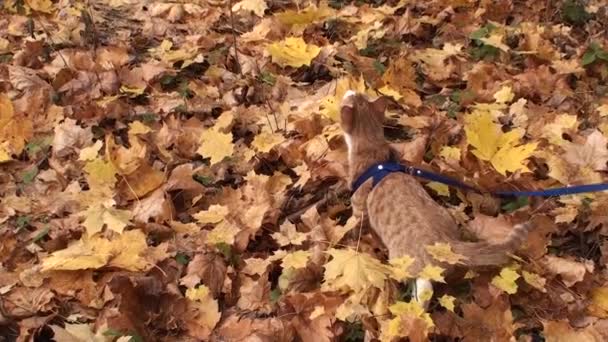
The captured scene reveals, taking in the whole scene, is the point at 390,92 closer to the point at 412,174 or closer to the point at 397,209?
the point at 412,174

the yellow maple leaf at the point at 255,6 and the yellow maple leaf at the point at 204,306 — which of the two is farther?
the yellow maple leaf at the point at 255,6

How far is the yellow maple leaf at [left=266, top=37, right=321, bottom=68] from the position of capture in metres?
4.83

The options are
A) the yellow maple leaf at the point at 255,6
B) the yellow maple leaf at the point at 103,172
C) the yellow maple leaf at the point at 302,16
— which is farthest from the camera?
the yellow maple leaf at the point at 255,6

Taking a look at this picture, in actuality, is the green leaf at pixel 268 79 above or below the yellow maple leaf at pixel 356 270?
below

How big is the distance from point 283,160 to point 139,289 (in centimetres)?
145

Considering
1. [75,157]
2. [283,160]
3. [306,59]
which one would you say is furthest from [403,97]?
[75,157]

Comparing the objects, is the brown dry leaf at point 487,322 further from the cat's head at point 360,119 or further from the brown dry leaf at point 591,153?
the brown dry leaf at point 591,153

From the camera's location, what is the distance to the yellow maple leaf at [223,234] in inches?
139

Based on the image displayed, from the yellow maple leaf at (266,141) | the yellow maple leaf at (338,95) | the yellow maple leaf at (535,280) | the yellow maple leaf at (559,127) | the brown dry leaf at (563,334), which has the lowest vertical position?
the brown dry leaf at (563,334)

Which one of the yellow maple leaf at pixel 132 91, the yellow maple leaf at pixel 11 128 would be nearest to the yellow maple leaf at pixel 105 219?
the yellow maple leaf at pixel 11 128

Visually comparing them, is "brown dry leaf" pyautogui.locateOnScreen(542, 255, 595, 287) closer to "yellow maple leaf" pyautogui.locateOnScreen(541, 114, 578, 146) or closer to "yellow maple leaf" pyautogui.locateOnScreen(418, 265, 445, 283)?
"yellow maple leaf" pyautogui.locateOnScreen(418, 265, 445, 283)

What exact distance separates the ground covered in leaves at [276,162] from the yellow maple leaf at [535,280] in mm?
13

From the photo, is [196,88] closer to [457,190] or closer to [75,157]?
[75,157]

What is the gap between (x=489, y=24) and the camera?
5727mm
